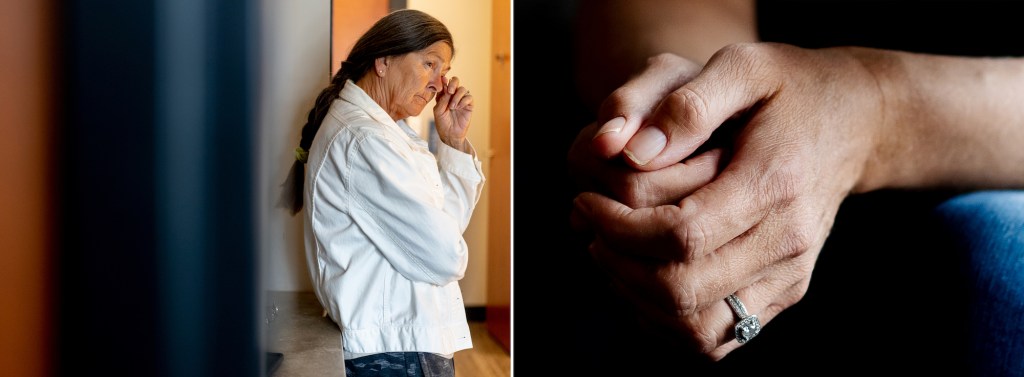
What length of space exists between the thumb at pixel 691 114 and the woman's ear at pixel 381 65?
5.3 inches

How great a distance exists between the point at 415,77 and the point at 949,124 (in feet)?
1.30

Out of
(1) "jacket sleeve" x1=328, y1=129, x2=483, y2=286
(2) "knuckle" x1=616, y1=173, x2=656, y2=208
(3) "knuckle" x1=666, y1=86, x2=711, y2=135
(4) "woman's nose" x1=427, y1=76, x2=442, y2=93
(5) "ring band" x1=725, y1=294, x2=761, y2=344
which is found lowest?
(5) "ring band" x1=725, y1=294, x2=761, y2=344

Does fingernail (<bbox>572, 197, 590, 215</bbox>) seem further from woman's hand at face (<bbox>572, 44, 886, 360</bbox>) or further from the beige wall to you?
the beige wall

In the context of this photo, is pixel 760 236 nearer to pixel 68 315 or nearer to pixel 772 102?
pixel 772 102

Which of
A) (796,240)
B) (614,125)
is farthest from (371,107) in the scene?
(796,240)

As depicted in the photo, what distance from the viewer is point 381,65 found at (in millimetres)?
279

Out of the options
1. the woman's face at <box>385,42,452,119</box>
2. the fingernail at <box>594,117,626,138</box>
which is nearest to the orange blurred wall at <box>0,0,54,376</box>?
the woman's face at <box>385,42,452,119</box>

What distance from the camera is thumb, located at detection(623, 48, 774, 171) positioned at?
35 centimetres

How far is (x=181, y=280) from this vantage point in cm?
23

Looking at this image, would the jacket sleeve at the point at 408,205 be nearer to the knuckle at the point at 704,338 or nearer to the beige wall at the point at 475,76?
the beige wall at the point at 475,76

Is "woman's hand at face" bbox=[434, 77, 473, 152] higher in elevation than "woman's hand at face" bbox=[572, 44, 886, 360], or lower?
higher

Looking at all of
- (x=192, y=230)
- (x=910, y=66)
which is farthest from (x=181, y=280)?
(x=910, y=66)

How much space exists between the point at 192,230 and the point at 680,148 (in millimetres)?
222

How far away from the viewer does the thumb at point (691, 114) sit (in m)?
0.35
